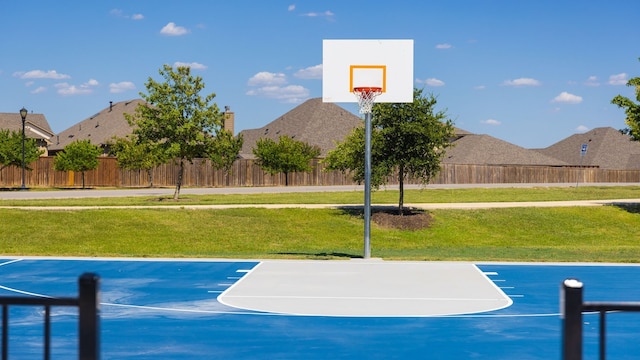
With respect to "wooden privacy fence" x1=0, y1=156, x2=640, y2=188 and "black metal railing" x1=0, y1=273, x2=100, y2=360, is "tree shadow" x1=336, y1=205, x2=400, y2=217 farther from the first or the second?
"black metal railing" x1=0, y1=273, x2=100, y2=360

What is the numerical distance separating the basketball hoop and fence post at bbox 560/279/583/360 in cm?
1648

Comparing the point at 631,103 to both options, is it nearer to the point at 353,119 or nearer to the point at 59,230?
the point at 59,230

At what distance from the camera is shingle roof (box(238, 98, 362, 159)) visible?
81.7 meters

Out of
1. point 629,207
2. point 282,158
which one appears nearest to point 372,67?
point 629,207

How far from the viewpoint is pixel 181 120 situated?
43.8 meters

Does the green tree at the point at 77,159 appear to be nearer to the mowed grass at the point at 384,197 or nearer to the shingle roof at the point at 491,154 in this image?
the mowed grass at the point at 384,197

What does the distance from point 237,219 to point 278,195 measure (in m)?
11.0

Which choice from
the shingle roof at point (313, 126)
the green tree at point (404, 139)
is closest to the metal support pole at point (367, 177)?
the green tree at point (404, 139)

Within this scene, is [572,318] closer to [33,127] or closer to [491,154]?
[33,127]

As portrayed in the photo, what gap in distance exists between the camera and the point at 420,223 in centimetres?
3578

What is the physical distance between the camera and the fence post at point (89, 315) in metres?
5.25

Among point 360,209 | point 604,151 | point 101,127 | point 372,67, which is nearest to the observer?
point 372,67

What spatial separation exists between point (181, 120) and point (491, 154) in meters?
52.0

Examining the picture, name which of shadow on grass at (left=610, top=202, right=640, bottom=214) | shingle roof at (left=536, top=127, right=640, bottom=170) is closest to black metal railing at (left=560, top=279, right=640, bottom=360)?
shadow on grass at (left=610, top=202, right=640, bottom=214)
